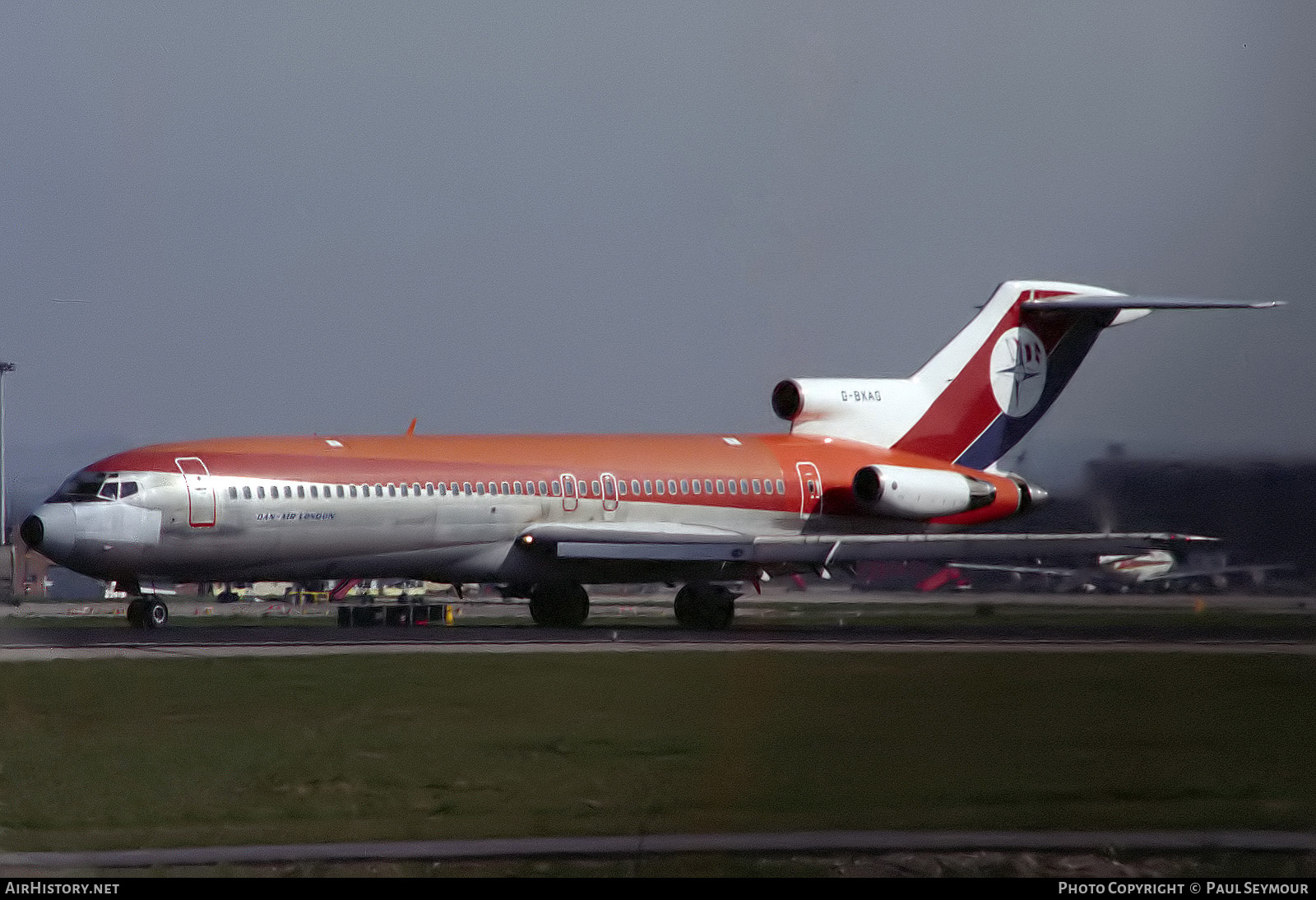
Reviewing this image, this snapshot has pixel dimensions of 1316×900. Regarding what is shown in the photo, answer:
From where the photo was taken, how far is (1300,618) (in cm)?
2841

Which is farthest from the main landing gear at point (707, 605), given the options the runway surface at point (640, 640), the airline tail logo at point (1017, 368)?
the airline tail logo at point (1017, 368)

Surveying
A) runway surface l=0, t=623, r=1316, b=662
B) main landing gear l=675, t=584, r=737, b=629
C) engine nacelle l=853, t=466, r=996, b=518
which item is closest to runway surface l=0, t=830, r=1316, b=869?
runway surface l=0, t=623, r=1316, b=662

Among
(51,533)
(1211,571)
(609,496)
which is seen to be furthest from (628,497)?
(1211,571)

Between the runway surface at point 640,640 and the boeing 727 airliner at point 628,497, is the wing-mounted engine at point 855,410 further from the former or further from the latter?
the runway surface at point 640,640

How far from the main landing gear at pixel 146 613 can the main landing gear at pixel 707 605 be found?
12.0m

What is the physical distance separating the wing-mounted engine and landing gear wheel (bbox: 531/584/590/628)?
7748mm

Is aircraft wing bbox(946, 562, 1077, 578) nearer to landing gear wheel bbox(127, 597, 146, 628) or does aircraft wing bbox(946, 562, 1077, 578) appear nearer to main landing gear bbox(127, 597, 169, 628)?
main landing gear bbox(127, 597, 169, 628)

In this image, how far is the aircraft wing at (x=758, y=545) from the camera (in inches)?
1585

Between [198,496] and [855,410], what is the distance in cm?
1782

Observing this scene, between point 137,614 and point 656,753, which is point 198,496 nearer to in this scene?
point 137,614

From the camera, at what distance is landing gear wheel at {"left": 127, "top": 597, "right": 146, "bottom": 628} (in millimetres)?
41156

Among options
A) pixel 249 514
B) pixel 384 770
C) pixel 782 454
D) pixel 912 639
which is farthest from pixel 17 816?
pixel 782 454

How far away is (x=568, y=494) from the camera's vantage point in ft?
149

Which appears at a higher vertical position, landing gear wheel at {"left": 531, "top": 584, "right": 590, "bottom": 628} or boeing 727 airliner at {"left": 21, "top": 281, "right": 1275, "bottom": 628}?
boeing 727 airliner at {"left": 21, "top": 281, "right": 1275, "bottom": 628}
